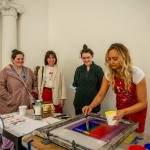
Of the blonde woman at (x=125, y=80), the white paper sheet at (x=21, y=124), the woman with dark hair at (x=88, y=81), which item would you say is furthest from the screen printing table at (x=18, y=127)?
the woman with dark hair at (x=88, y=81)

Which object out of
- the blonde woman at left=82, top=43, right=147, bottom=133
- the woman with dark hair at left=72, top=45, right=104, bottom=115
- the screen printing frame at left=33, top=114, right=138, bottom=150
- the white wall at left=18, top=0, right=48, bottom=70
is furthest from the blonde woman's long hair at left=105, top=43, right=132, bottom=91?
the white wall at left=18, top=0, right=48, bottom=70

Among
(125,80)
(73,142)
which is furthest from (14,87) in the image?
(73,142)

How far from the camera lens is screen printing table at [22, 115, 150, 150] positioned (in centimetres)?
91

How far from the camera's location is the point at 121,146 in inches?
37.9

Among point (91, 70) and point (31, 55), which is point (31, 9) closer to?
point (31, 55)

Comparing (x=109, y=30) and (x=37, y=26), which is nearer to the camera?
(x=109, y=30)

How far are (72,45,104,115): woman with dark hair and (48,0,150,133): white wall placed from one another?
0.38 m

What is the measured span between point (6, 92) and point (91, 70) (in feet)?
3.80

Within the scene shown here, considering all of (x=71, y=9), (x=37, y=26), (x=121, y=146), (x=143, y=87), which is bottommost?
(x=121, y=146)

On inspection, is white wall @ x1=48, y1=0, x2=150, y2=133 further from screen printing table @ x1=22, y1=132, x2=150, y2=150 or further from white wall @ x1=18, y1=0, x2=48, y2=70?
screen printing table @ x1=22, y1=132, x2=150, y2=150

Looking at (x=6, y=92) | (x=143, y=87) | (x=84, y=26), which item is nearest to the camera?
(x=143, y=87)

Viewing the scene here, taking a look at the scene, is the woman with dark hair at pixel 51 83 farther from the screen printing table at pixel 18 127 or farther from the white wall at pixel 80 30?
the screen printing table at pixel 18 127

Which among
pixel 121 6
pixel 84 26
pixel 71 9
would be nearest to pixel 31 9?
pixel 71 9

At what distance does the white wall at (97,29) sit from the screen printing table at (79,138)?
1.40 meters
